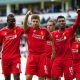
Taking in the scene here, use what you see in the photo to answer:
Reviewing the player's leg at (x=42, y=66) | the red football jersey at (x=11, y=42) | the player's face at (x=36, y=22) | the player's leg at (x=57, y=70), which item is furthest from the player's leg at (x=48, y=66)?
the player's face at (x=36, y=22)

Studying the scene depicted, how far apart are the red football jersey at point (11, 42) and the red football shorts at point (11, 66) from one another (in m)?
0.09

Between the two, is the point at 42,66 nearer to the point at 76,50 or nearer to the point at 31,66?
the point at 31,66

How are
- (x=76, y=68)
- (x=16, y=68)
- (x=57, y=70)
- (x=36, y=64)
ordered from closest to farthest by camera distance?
(x=57, y=70) < (x=36, y=64) < (x=16, y=68) < (x=76, y=68)

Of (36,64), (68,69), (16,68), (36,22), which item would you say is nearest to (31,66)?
(36,64)

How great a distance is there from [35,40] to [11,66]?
0.97 m

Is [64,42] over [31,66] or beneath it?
over

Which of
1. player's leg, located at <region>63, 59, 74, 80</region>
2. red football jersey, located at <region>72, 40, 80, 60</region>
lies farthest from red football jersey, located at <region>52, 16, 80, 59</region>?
red football jersey, located at <region>72, 40, 80, 60</region>

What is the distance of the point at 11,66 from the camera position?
1252 cm

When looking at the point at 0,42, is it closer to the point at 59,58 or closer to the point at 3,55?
the point at 3,55

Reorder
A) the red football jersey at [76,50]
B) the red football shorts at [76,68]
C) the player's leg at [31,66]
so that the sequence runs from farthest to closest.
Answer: the red football jersey at [76,50] < the red football shorts at [76,68] < the player's leg at [31,66]

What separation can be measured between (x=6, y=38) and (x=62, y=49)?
138cm

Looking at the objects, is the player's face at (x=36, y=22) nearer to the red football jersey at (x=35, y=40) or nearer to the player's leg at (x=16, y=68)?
the red football jersey at (x=35, y=40)

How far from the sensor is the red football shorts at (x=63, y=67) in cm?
1191

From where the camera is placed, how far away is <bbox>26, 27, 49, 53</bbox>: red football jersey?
1194 centimetres
